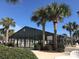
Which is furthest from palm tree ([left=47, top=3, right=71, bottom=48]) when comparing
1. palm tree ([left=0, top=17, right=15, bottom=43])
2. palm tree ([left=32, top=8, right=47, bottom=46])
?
palm tree ([left=0, top=17, right=15, bottom=43])

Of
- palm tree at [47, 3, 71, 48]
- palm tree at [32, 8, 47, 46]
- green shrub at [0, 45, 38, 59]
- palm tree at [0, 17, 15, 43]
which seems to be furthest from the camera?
palm tree at [0, 17, 15, 43]

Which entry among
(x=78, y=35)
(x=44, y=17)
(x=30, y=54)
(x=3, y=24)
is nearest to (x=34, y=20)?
(x=44, y=17)

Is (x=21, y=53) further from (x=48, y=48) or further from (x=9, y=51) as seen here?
(x=48, y=48)

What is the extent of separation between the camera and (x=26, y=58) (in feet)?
30.6

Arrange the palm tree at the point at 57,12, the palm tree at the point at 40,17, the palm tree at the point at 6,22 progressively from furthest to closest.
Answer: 1. the palm tree at the point at 6,22
2. the palm tree at the point at 40,17
3. the palm tree at the point at 57,12

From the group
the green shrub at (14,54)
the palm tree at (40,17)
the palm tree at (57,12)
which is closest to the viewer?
the green shrub at (14,54)

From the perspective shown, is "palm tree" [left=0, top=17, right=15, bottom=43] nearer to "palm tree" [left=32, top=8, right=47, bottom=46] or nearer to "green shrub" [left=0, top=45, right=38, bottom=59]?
"palm tree" [left=32, top=8, right=47, bottom=46]

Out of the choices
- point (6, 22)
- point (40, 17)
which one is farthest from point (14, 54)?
point (6, 22)

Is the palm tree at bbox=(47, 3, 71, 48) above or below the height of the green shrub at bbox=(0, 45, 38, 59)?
above

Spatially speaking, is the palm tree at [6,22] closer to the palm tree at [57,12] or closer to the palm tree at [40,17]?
the palm tree at [40,17]

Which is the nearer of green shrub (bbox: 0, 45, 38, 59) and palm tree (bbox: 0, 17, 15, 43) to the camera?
green shrub (bbox: 0, 45, 38, 59)

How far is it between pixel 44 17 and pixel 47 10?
140cm

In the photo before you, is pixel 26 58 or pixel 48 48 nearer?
pixel 26 58

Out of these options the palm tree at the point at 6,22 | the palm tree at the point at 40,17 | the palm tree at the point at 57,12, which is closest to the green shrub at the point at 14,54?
the palm tree at the point at 57,12
